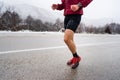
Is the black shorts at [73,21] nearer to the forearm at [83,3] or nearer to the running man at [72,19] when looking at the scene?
the running man at [72,19]

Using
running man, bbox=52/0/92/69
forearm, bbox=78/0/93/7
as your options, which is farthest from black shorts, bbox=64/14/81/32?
forearm, bbox=78/0/93/7

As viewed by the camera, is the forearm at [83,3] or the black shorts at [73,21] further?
the black shorts at [73,21]

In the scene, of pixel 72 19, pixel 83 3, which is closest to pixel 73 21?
pixel 72 19

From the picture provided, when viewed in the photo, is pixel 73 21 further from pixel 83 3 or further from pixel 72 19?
pixel 83 3

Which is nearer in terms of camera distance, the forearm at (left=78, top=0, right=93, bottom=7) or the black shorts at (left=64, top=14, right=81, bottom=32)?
the forearm at (left=78, top=0, right=93, bottom=7)

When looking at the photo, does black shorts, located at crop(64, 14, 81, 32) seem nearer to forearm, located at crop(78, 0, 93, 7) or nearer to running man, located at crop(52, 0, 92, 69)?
running man, located at crop(52, 0, 92, 69)

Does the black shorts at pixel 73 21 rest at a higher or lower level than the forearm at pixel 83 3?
lower

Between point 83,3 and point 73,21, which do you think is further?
point 73,21

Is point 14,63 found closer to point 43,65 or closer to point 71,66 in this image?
point 43,65

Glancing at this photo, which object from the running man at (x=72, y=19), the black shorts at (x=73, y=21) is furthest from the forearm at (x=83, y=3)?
the black shorts at (x=73, y=21)

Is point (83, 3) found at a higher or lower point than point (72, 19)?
higher

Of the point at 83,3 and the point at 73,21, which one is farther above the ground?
the point at 83,3

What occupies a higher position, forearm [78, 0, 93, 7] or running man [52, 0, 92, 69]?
forearm [78, 0, 93, 7]

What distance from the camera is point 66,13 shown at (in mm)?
4379
